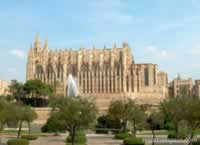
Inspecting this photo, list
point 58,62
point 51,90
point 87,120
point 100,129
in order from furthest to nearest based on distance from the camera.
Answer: point 58,62, point 51,90, point 100,129, point 87,120

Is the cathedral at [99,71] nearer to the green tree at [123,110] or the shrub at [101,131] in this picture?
the shrub at [101,131]

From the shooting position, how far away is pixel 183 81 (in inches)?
5517

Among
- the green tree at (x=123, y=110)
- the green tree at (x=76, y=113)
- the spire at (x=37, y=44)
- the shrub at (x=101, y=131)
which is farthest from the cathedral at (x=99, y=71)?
the green tree at (x=76, y=113)

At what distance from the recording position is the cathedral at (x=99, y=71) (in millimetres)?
112188

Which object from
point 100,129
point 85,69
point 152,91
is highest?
point 85,69

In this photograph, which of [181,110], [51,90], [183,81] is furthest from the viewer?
[183,81]

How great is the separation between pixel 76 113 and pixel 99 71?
90.4 metres

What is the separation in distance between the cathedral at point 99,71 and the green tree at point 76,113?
80.5m

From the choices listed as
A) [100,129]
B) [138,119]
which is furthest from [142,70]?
[138,119]

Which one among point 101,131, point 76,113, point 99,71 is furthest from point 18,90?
point 76,113

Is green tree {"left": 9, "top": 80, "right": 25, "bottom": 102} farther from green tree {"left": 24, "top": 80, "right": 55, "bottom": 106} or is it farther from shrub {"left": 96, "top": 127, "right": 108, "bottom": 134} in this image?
shrub {"left": 96, "top": 127, "right": 108, "bottom": 134}

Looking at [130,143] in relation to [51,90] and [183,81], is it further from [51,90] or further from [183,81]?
[183,81]

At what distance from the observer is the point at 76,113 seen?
83.9 feet

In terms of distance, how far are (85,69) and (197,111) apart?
92.6 metres
